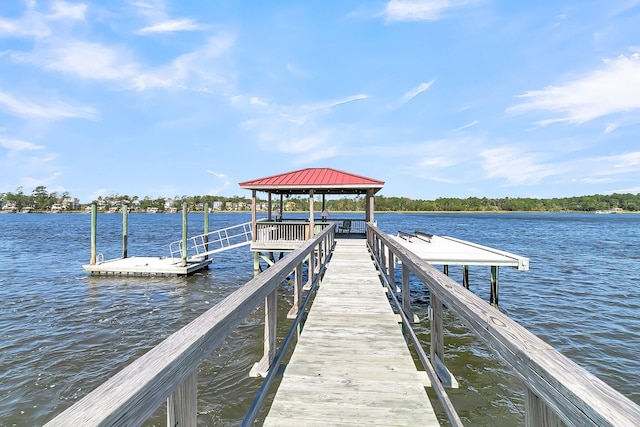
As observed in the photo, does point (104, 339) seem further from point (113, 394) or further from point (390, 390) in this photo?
point (113, 394)

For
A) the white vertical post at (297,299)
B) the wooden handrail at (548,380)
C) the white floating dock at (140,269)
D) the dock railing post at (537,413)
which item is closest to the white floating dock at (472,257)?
the white vertical post at (297,299)

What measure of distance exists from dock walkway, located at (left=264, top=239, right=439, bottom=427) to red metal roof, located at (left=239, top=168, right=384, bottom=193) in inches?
321

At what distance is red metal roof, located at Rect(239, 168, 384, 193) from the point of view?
1253 centimetres

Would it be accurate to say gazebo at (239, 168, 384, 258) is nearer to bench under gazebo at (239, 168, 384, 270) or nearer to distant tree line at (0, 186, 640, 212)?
bench under gazebo at (239, 168, 384, 270)

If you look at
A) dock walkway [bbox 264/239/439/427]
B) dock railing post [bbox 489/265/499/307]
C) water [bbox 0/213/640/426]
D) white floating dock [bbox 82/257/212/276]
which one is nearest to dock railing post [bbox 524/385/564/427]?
dock walkway [bbox 264/239/439/427]

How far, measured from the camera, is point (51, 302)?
10805mm

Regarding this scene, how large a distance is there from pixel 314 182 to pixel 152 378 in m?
12.0

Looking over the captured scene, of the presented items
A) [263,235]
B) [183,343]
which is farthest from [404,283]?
[263,235]

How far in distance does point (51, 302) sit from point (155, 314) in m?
4.35

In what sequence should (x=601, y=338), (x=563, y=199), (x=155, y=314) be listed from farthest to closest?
(x=563, y=199) < (x=155, y=314) < (x=601, y=338)

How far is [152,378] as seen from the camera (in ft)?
3.37

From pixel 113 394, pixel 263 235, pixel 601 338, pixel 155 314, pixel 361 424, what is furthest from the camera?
pixel 263 235

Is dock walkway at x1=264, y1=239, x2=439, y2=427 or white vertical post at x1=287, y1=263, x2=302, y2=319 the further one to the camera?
white vertical post at x1=287, y1=263, x2=302, y2=319

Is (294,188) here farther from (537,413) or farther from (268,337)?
(537,413)
